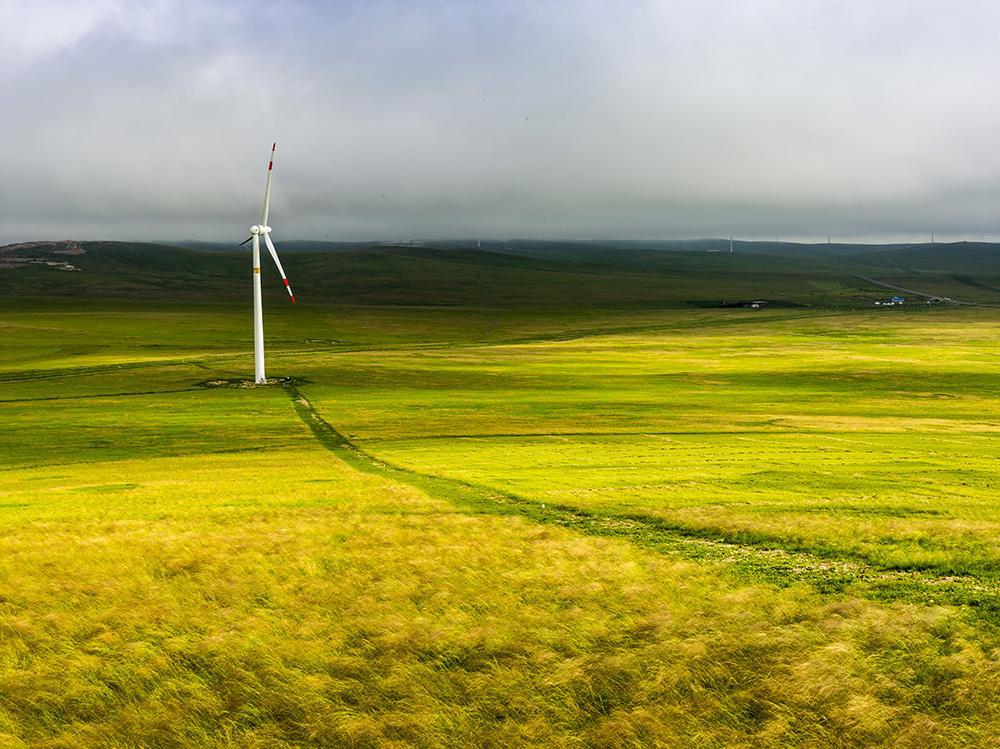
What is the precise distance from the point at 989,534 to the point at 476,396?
59.4 metres

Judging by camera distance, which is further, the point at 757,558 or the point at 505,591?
the point at 757,558

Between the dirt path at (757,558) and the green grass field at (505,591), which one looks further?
the dirt path at (757,558)

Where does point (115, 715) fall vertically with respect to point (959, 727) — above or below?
below

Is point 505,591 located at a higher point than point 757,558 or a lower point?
lower

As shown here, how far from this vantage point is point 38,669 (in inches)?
596

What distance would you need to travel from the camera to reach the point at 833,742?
12.4 m

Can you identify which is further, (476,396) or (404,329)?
(404,329)

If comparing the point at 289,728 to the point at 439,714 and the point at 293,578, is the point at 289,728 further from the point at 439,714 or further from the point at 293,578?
the point at 293,578

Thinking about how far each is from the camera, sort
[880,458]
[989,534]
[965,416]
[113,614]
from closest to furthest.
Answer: [113,614]
[989,534]
[880,458]
[965,416]

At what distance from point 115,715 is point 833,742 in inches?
478

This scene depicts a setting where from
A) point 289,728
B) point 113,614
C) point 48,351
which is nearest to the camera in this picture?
A: point 289,728

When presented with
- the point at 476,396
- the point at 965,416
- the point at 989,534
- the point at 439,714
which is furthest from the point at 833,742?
the point at 476,396

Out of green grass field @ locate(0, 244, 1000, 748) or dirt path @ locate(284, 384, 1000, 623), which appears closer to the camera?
green grass field @ locate(0, 244, 1000, 748)

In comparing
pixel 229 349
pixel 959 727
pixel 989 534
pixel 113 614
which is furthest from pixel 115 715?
pixel 229 349
